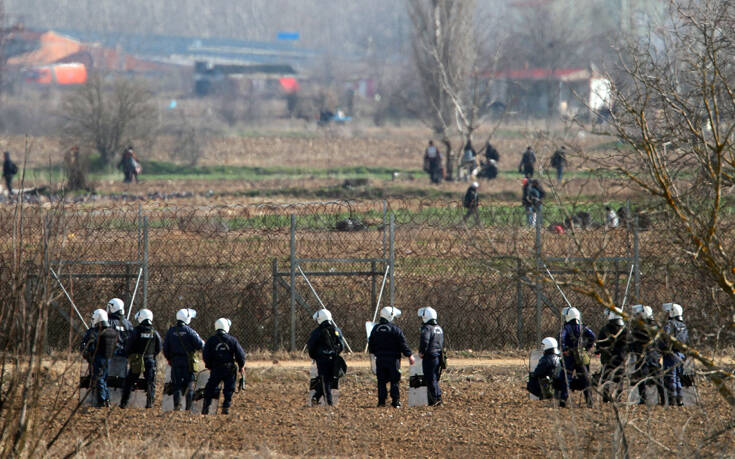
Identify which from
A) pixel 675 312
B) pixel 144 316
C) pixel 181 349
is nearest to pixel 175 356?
pixel 181 349

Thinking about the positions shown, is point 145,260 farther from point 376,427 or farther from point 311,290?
point 376,427

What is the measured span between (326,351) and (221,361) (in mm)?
1239

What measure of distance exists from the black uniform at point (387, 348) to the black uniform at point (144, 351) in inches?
103

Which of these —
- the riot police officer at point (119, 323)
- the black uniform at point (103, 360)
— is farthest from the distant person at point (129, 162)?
the black uniform at point (103, 360)

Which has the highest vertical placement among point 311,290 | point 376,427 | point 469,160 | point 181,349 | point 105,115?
point 105,115

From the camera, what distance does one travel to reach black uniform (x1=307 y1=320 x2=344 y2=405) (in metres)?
12.4

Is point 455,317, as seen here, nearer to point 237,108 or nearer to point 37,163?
point 37,163

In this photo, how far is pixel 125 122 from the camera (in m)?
Result: 37.8

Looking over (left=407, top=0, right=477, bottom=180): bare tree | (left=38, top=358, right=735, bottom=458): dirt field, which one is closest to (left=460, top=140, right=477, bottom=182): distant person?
(left=407, top=0, right=477, bottom=180): bare tree

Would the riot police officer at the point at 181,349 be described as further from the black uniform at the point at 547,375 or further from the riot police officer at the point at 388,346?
the black uniform at the point at 547,375

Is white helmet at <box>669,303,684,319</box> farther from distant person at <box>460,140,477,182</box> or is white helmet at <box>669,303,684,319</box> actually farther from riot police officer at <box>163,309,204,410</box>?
distant person at <box>460,140,477,182</box>

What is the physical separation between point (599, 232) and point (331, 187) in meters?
18.0

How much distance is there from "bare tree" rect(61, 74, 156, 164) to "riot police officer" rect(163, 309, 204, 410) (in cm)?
2616

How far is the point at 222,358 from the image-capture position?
12.2 meters
